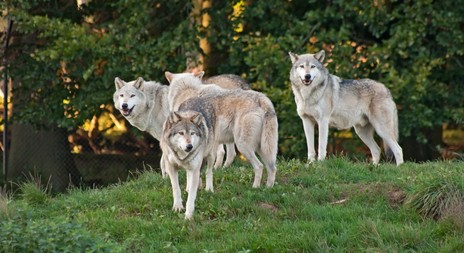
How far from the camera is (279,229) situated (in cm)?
911

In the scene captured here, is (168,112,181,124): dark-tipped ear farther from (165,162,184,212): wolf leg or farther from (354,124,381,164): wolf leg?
(354,124,381,164): wolf leg

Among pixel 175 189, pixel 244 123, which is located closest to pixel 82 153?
pixel 244 123

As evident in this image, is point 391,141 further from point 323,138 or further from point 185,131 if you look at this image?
point 185,131

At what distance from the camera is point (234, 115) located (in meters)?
10.5

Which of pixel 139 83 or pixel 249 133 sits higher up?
pixel 139 83

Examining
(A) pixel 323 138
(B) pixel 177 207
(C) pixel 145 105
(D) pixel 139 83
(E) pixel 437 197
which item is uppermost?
(D) pixel 139 83

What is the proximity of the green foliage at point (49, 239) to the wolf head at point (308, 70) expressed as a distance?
15.7 ft

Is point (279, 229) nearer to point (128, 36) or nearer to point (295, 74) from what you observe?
point (295, 74)

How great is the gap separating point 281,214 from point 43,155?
9.94 meters

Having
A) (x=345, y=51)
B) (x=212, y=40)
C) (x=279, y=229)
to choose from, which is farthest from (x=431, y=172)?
(x=212, y=40)

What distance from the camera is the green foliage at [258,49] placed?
53.1ft

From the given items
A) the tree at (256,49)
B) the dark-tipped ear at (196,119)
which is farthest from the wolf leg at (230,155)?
the tree at (256,49)

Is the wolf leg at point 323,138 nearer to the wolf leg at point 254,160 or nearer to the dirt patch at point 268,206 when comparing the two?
the wolf leg at point 254,160

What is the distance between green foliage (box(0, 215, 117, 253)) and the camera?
8094 mm
